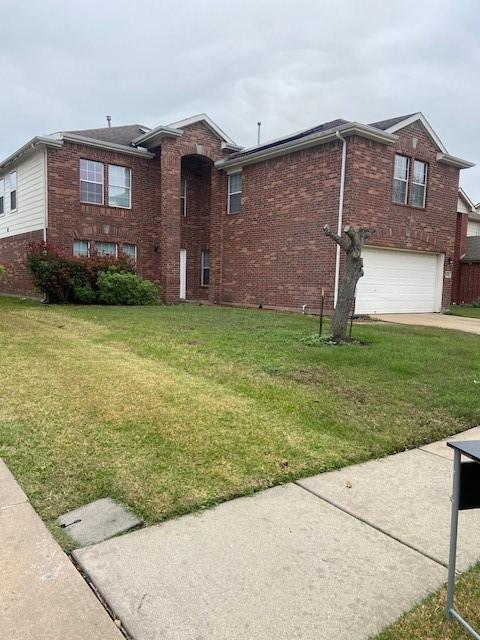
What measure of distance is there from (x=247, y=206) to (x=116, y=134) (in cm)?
638

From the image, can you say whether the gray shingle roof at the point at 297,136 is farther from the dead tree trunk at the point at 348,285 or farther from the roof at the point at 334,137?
the dead tree trunk at the point at 348,285

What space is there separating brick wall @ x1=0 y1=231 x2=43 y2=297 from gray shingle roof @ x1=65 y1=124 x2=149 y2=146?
427cm

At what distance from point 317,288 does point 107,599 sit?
13.2 meters

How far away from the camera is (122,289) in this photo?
15.7 meters

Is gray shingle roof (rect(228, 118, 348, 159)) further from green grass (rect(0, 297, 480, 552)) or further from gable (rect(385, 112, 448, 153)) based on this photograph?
green grass (rect(0, 297, 480, 552))

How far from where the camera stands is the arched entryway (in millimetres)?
19891

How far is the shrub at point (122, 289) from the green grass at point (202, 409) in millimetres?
6549

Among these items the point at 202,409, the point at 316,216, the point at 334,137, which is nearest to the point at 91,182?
the point at 316,216

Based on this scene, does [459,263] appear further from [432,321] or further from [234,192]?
[234,192]

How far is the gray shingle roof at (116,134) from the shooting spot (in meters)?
17.9

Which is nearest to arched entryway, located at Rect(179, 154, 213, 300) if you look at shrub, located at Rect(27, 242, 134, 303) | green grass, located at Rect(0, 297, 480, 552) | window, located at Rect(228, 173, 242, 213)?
window, located at Rect(228, 173, 242, 213)

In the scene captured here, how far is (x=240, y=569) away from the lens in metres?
2.40

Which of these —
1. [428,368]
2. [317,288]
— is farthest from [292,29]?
[428,368]

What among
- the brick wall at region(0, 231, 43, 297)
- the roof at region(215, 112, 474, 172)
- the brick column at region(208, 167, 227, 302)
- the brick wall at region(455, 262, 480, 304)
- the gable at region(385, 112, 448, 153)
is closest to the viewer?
the roof at region(215, 112, 474, 172)
